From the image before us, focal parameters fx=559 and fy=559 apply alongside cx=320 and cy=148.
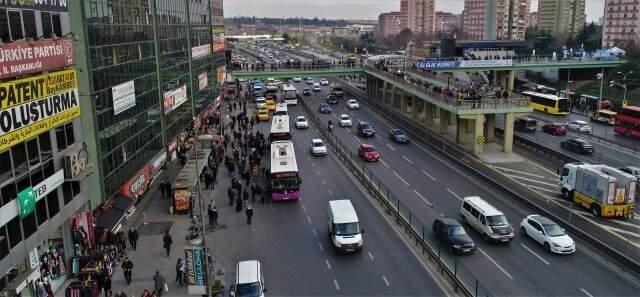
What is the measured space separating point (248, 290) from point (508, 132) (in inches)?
1307

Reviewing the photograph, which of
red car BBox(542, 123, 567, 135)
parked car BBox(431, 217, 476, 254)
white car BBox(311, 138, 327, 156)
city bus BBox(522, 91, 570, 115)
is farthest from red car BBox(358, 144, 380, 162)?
city bus BBox(522, 91, 570, 115)

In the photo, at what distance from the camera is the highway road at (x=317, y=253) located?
22.9 metres

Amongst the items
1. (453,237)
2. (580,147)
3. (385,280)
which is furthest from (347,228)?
(580,147)

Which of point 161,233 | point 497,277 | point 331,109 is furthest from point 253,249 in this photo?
point 331,109

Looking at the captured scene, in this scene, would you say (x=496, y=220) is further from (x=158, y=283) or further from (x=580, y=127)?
(x=580, y=127)

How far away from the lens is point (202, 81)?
56.1 m

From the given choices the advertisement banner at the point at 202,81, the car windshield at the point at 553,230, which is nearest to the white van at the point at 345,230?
the car windshield at the point at 553,230

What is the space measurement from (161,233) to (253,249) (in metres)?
5.81

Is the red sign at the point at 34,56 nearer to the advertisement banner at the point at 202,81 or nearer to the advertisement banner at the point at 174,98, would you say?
the advertisement banner at the point at 174,98

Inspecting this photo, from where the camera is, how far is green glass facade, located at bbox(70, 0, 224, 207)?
26609mm

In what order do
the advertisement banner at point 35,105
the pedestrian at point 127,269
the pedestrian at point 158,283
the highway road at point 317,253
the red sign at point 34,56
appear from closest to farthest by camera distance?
the red sign at point 34,56 → the advertisement banner at point 35,105 → the pedestrian at point 158,283 → the highway road at point 317,253 → the pedestrian at point 127,269

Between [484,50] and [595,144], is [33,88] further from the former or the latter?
[484,50]

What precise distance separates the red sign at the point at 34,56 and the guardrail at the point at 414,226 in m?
17.7

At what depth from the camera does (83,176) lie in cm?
2472
